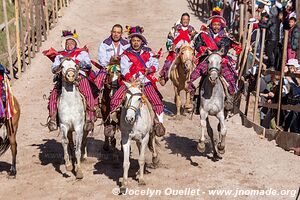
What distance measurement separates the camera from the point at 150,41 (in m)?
24.6

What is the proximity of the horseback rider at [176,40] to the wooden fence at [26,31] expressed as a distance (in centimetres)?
544

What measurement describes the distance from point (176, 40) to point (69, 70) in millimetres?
6674

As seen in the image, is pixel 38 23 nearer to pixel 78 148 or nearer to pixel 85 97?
pixel 85 97

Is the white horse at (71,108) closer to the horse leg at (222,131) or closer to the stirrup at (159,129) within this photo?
the stirrup at (159,129)

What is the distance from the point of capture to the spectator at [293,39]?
15477mm

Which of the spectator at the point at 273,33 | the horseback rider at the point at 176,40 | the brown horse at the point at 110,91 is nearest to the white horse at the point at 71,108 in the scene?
the brown horse at the point at 110,91

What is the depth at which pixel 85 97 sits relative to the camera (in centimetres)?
1038

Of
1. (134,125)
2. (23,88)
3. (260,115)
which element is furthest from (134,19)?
(134,125)

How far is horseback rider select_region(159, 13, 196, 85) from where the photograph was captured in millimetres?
15589

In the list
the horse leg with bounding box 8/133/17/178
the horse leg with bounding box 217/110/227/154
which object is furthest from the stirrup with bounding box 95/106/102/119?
the horse leg with bounding box 217/110/227/154

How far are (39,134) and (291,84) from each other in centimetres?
621

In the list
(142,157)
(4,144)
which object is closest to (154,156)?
(142,157)

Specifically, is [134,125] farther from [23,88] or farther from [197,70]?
[23,88]

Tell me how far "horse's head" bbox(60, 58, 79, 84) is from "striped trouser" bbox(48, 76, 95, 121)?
52 centimetres
